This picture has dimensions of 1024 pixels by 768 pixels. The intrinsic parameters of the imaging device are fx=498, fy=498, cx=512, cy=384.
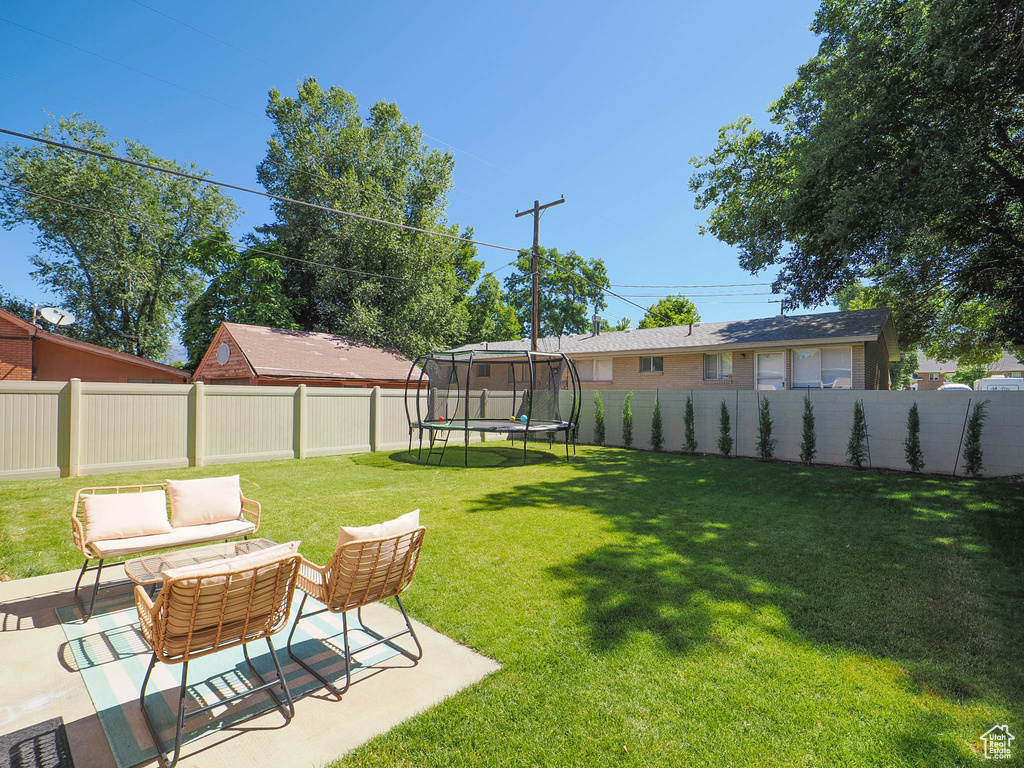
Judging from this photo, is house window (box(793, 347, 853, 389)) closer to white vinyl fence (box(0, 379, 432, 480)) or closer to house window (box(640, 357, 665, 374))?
house window (box(640, 357, 665, 374))

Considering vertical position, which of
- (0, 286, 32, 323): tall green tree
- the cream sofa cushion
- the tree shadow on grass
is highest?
(0, 286, 32, 323): tall green tree

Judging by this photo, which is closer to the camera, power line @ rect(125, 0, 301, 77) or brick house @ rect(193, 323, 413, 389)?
power line @ rect(125, 0, 301, 77)

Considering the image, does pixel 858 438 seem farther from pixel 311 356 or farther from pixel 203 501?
pixel 311 356

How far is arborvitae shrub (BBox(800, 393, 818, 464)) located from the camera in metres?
11.0

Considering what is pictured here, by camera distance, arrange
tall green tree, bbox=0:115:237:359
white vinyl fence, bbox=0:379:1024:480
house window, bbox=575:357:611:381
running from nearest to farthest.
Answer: white vinyl fence, bbox=0:379:1024:480, house window, bbox=575:357:611:381, tall green tree, bbox=0:115:237:359

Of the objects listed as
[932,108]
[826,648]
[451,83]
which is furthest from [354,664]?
[451,83]

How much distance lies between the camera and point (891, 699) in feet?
8.52

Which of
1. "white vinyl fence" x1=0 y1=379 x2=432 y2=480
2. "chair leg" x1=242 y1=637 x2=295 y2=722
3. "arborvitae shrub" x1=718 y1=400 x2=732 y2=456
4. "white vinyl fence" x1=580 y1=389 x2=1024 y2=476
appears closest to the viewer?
"chair leg" x1=242 y1=637 x2=295 y2=722

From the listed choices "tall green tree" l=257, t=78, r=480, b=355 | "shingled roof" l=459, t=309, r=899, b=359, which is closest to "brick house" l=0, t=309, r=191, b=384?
"tall green tree" l=257, t=78, r=480, b=355

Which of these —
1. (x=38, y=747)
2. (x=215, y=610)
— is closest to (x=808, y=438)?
(x=215, y=610)

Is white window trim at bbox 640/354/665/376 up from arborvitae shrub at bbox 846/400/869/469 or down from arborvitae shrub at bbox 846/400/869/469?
up

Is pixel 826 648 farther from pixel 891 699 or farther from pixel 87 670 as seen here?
pixel 87 670

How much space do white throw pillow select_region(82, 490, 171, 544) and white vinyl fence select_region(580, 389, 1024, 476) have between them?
38.8ft

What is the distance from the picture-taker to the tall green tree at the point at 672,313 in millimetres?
39625
